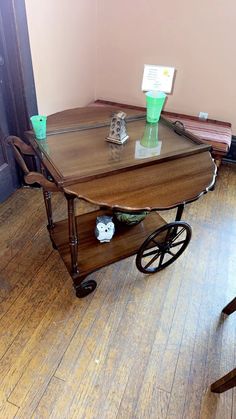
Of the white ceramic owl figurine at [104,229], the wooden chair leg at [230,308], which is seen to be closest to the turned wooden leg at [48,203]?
the white ceramic owl figurine at [104,229]

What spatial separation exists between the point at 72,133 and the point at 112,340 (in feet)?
3.44

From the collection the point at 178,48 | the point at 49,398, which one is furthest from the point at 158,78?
the point at 49,398

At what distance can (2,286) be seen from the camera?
1505 mm

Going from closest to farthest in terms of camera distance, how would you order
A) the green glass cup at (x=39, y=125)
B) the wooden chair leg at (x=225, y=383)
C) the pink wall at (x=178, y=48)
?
the wooden chair leg at (x=225, y=383)
the green glass cup at (x=39, y=125)
the pink wall at (x=178, y=48)

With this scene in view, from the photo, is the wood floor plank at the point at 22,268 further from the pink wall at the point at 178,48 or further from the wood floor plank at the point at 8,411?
the pink wall at the point at 178,48

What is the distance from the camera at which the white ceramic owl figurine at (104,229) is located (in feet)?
4.96

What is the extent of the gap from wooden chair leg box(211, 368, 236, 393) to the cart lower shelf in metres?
0.68

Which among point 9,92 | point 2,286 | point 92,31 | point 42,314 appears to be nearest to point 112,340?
point 42,314

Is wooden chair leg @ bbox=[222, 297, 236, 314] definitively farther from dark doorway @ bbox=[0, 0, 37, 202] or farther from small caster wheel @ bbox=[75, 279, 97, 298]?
dark doorway @ bbox=[0, 0, 37, 202]

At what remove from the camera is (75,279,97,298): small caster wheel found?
4.65ft

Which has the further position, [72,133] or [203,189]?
[72,133]

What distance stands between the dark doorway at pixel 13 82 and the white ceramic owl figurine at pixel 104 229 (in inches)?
26.7

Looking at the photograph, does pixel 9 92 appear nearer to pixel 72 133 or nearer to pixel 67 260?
pixel 72 133

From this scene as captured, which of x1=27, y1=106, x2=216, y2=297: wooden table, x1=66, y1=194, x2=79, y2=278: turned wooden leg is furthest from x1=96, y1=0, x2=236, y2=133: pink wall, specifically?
x1=66, y1=194, x2=79, y2=278: turned wooden leg
